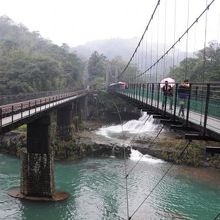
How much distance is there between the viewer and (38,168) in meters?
27.3

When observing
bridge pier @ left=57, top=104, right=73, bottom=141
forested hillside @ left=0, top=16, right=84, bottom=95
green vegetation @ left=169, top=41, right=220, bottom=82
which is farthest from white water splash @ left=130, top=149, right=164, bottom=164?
forested hillside @ left=0, top=16, right=84, bottom=95

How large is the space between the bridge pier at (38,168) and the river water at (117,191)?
3.44 ft

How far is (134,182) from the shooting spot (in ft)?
97.8

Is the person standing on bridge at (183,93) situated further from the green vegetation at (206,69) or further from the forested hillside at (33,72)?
the forested hillside at (33,72)

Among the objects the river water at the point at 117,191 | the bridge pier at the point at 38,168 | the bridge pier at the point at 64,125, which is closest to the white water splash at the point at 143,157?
the river water at the point at 117,191

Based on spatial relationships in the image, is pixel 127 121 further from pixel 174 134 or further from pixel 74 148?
pixel 74 148

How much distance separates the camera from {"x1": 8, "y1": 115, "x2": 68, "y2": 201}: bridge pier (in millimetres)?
26578

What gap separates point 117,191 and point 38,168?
5.76 meters

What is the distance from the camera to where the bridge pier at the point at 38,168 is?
26.6m

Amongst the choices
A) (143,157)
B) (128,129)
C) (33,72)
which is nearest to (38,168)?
(143,157)

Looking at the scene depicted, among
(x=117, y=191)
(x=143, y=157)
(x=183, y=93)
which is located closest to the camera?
(x=183, y=93)

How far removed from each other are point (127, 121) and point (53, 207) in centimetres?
3993

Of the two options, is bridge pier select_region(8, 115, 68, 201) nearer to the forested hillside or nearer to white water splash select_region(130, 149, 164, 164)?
white water splash select_region(130, 149, 164, 164)

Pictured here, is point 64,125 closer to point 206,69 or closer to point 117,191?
point 206,69
